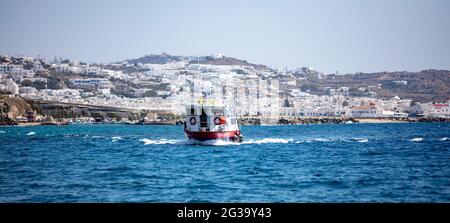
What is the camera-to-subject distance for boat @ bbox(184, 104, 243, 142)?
18328 mm

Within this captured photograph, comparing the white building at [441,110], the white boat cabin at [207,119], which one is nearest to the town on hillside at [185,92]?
the white building at [441,110]

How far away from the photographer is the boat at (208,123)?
18.3m

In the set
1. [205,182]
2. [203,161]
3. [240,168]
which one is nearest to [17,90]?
[203,161]

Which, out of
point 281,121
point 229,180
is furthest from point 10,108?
point 281,121

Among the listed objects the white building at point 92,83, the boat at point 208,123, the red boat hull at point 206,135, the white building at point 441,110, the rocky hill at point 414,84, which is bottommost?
the red boat hull at point 206,135

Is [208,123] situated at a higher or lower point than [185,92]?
lower

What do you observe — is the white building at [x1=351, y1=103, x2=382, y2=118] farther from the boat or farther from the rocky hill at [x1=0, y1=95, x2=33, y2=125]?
the rocky hill at [x1=0, y1=95, x2=33, y2=125]

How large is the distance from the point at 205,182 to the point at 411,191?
282 cm

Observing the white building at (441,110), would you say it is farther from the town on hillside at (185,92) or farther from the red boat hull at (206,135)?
the red boat hull at (206,135)

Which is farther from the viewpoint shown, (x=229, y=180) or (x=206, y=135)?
(x=206, y=135)

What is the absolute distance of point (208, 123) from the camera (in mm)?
18406

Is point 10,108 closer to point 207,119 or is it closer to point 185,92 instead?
point 207,119
